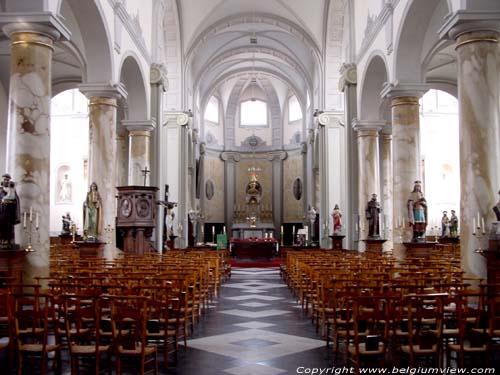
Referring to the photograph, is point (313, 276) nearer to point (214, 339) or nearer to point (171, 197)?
point (214, 339)

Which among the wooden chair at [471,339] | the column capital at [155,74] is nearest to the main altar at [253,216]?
the column capital at [155,74]

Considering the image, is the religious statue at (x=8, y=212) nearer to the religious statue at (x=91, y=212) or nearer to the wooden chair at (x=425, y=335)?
the religious statue at (x=91, y=212)

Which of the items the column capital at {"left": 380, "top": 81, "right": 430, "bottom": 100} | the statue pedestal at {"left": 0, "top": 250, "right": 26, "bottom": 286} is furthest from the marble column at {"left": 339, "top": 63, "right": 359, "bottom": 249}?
the statue pedestal at {"left": 0, "top": 250, "right": 26, "bottom": 286}

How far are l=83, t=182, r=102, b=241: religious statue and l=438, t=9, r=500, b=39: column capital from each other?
9797mm

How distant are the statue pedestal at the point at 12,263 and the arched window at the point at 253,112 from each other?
37610 millimetres

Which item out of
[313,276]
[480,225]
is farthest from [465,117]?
[313,276]

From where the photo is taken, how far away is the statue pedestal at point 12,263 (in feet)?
34.4

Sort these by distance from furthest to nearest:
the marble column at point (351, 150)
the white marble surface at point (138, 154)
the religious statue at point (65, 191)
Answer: the religious statue at point (65, 191)
the marble column at point (351, 150)
the white marble surface at point (138, 154)

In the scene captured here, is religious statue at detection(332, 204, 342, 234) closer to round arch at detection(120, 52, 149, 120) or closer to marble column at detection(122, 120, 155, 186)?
marble column at detection(122, 120, 155, 186)

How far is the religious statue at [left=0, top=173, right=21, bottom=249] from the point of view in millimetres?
10523

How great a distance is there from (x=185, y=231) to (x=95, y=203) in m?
14.5

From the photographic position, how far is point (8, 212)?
1057 cm

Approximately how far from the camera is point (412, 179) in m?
17.3

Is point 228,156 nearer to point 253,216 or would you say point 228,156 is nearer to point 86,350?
point 253,216
